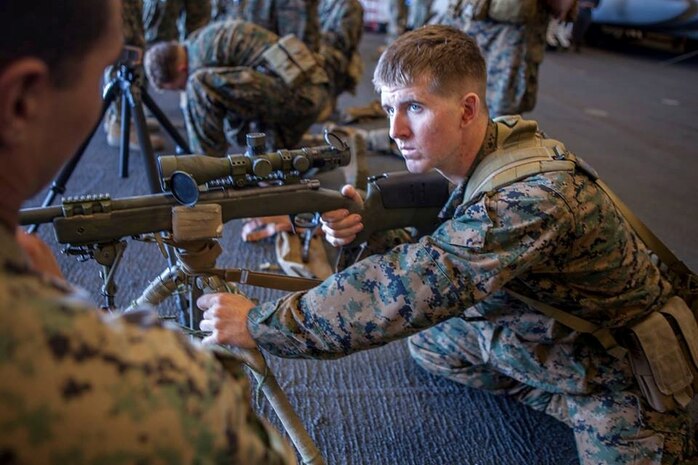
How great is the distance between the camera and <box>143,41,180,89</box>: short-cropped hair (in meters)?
3.26

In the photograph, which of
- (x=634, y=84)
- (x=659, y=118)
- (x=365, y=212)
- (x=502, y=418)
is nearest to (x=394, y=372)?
(x=502, y=418)

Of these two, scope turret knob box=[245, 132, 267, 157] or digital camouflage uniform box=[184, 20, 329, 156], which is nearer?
scope turret knob box=[245, 132, 267, 157]

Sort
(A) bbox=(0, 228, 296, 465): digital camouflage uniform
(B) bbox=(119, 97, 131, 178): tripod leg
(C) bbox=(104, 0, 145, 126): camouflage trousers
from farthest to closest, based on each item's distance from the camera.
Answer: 1. (B) bbox=(119, 97, 131, 178): tripod leg
2. (C) bbox=(104, 0, 145, 126): camouflage trousers
3. (A) bbox=(0, 228, 296, 465): digital camouflage uniform

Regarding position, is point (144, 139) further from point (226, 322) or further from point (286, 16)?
point (226, 322)

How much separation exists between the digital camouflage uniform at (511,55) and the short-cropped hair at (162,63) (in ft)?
5.88

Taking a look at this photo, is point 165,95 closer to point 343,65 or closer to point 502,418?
point 343,65

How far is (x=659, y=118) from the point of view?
5516mm

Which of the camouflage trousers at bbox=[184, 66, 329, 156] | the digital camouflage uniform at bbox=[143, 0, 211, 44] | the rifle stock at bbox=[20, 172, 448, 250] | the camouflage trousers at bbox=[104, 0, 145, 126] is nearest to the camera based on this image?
the rifle stock at bbox=[20, 172, 448, 250]

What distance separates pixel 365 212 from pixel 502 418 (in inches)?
29.8

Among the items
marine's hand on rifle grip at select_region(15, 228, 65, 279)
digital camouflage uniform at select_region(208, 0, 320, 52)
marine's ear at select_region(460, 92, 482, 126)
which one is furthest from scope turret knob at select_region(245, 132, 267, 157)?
digital camouflage uniform at select_region(208, 0, 320, 52)

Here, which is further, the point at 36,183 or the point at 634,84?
the point at 634,84

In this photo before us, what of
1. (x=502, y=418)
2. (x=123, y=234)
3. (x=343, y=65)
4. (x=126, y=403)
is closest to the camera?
(x=126, y=403)

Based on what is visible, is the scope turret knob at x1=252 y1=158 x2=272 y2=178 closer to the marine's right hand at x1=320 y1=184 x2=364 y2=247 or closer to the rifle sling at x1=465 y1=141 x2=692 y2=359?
the marine's right hand at x1=320 y1=184 x2=364 y2=247

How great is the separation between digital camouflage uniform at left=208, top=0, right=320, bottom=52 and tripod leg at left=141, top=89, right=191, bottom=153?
105 centimetres
